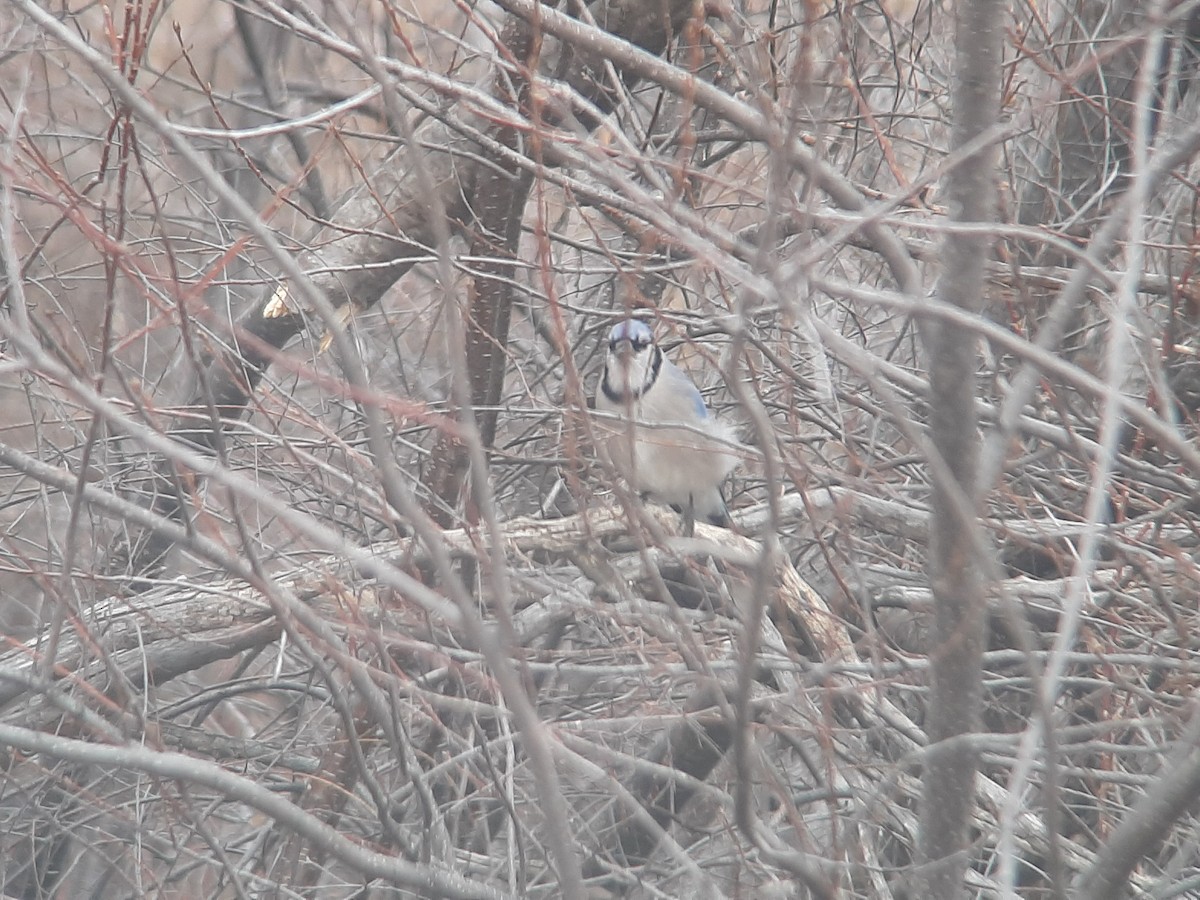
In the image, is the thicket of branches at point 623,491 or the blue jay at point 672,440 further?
the blue jay at point 672,440

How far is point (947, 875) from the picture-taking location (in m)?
2.09

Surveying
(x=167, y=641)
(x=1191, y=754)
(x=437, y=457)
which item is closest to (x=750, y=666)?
(x=1191, y=754)

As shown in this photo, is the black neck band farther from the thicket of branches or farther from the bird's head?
the thicket of branches

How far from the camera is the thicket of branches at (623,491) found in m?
1.90

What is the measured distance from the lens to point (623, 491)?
2.22m

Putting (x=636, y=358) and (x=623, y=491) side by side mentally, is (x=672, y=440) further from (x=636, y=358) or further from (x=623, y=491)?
(x=623, y=491)

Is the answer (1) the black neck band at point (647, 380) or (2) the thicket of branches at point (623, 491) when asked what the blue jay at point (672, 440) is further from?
(2) the thicket of branches at point (623, 491)

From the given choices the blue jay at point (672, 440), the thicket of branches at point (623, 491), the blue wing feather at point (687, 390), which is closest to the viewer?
the thicket of branches at point (623, 491)

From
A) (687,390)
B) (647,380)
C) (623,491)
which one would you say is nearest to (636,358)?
(647,380)

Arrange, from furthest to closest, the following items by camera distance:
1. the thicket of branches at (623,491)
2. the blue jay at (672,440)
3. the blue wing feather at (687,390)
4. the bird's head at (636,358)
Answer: the blue wing feather at (687,390) → the blue jay at (672,440) → the bird's head at (636,358) → the thicket of branches at (623,491)

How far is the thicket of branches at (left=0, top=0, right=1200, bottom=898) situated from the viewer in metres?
1.90

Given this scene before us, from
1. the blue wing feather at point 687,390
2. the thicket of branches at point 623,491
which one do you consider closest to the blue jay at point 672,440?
the blue wing feather at point 687,390

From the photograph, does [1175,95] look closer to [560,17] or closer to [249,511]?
[560,17]

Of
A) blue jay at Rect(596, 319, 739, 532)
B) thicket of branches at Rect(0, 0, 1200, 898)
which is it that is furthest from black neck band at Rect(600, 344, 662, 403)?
thicket of branches at Rect(0, 0, 1200, 898)
